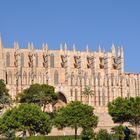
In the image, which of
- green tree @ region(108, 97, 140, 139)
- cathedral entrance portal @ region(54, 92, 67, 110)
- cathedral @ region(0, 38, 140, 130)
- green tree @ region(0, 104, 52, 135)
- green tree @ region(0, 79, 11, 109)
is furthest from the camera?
cathedral entrance portal @ region(54, 92, 67, 110)

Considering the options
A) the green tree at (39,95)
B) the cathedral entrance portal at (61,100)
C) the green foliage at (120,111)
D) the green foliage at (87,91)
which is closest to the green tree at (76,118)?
the green foliage at (120,111)

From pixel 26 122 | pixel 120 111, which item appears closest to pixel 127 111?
pixel 120 111

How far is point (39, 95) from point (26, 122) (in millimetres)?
26295

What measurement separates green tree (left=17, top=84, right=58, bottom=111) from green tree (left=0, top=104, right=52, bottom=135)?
2517cm

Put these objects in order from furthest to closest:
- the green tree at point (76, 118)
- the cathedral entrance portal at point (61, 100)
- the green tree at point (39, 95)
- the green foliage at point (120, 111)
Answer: the cathedral entrance portal at point (61, 100) < the green tree at point (39, 95) < the green foliage at point (120, 111) < the green tree at point (76, 118)

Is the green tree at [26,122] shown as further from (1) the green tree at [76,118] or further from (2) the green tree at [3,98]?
(2) the green tree at [3,98]

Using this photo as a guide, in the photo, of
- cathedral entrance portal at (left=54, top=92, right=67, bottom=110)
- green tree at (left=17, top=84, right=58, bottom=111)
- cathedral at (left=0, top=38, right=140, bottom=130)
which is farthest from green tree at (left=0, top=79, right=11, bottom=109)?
cathedral entrance portal at (left=54, top=92, right=67, bottom=110)

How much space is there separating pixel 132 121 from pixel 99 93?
108ft

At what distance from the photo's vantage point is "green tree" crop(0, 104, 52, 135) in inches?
2442

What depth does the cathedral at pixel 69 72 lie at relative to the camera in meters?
102

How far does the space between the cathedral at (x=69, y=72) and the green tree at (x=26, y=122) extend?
35.7m

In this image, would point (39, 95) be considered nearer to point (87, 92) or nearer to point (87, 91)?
point (87, 92)

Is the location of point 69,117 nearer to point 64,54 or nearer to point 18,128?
point 18,128

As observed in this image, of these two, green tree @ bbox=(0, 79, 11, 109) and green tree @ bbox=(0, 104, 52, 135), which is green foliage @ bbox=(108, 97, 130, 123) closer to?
green tree @ bbox=(0, 104, 52, 135)
